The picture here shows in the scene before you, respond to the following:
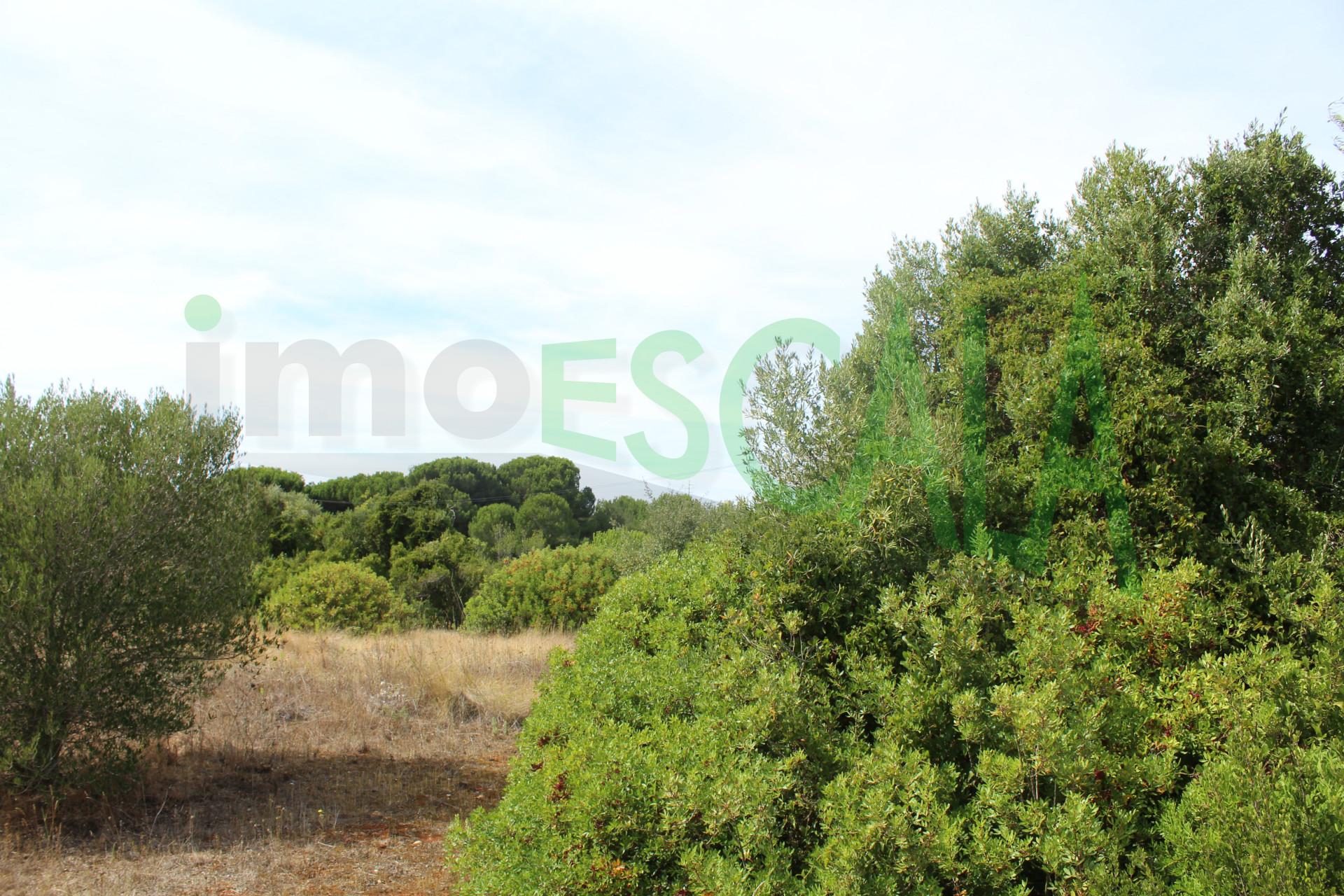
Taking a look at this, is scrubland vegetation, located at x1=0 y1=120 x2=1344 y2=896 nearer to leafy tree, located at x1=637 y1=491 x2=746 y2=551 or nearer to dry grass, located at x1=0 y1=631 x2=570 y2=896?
dry grass, located at x1=0 y1=631 x2=570 y2=896

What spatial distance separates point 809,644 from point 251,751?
675cm

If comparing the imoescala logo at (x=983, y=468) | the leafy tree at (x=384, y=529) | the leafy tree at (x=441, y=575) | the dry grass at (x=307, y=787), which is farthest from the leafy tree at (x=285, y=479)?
the imoescala logo at (x=983, y=468)

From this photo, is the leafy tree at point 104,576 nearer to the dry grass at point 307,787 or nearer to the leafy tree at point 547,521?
the dry grass at point 307,787

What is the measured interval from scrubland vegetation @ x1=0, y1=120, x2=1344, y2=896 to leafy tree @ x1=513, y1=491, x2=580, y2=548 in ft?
108

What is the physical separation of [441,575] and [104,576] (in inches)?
854

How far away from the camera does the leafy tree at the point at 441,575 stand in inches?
1066

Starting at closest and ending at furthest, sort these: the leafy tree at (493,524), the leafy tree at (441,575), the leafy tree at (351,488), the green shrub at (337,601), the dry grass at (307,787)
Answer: the dry grass at (307,787) < the green shrub at (337,601) < the leafy tree at (441,575) < the leafy tree at (493,524) < the leafy tree at (351,488)

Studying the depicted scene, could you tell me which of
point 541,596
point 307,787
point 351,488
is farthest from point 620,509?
point 307,787

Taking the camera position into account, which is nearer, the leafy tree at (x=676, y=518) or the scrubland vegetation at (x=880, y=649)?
the scrubland vegetation at (x=880, y=649)

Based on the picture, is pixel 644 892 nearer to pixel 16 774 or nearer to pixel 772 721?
pixel 772 721

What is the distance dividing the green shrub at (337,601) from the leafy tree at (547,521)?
76.7 feet

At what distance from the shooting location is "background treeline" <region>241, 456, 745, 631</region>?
17359 mm

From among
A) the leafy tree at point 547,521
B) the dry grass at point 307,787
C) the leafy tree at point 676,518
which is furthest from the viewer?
the leafy tree at point 547,521

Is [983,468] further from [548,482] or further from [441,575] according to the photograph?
[548,482]
